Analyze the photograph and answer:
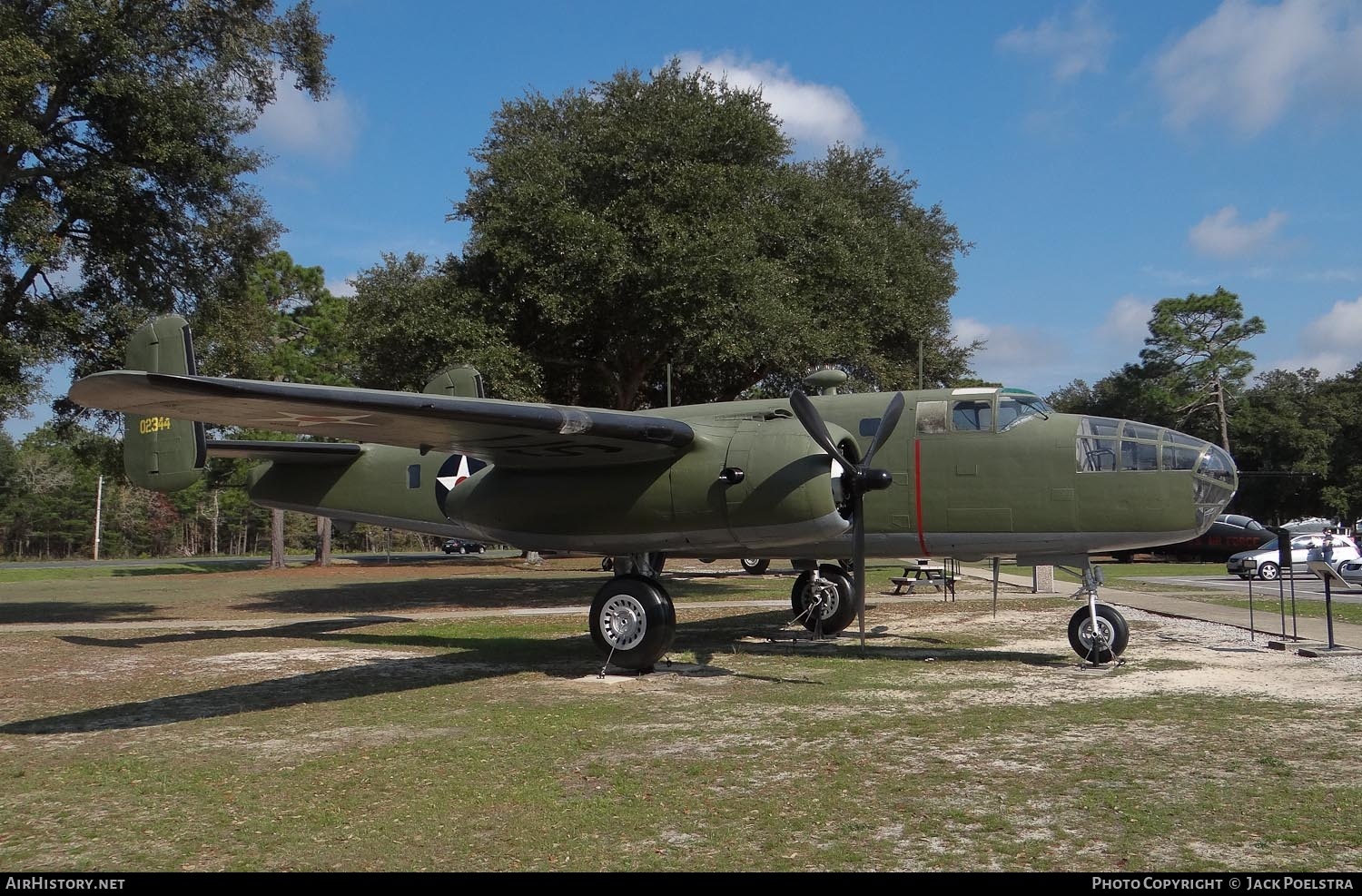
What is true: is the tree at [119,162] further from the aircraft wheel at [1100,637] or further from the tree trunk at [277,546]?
the tree trunk at [277,546]

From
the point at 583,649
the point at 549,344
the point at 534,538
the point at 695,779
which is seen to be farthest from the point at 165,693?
the point at 549,344

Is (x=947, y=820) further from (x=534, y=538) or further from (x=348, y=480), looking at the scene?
(x=348, y=480)

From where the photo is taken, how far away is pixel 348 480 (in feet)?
55.6

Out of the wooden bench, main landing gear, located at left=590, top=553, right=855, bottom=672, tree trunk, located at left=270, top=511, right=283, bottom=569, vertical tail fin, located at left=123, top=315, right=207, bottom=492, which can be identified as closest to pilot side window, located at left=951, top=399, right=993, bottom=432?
main landing gear, located at left=590, top=553, right=855, bottom=672

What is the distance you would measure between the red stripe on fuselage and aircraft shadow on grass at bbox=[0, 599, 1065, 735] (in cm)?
171

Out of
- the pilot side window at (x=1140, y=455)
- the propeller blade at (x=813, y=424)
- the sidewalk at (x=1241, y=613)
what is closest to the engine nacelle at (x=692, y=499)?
the propeller blade at (x=813, y=424)

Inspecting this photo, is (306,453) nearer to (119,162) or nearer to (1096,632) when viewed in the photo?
(119,162)

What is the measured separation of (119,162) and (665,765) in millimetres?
18463

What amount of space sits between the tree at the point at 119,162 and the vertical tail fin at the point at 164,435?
5282 mm

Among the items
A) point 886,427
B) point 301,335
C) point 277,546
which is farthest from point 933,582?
point 301,335

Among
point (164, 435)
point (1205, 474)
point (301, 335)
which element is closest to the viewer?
point (1205, 474)

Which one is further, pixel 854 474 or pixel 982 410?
pixel 982 410

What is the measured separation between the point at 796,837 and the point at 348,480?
42.9 ft

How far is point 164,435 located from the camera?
554 inches
